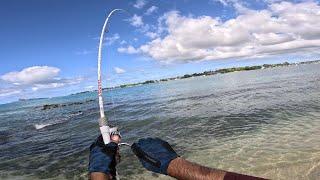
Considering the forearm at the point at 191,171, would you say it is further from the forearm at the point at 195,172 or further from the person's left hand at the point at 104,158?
the person's left hand at the point at 104,158

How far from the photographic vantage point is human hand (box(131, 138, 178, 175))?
481 centimetres

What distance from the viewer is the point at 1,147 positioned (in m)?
25.1

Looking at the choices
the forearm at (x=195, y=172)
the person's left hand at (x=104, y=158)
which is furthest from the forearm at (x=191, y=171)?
the person's left hand at (x=104, y=158)

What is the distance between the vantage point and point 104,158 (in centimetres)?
517

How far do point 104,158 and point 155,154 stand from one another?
81 cm

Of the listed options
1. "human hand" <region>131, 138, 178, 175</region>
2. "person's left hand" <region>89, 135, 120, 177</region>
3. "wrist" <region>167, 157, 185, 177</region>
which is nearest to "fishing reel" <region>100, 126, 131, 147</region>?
"person's left hand" <region>89, 135, 120, 177</region>

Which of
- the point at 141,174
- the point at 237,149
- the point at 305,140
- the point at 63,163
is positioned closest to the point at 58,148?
the point at 63,163

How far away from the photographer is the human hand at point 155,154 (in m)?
4.81

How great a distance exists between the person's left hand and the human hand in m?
0.43

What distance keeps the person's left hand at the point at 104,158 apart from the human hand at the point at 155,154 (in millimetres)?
429

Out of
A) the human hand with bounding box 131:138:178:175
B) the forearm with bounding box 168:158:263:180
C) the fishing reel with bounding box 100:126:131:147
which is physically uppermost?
the fishing reel with bounding box 100:126:131:147

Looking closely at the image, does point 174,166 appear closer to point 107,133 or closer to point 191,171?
point 191,171

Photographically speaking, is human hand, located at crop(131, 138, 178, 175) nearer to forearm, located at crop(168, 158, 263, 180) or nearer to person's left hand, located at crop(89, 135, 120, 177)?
forearm, located at crop(168, 158, 263, 180)

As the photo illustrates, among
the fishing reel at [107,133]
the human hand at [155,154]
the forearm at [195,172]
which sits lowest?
the forearm at [195,172]
